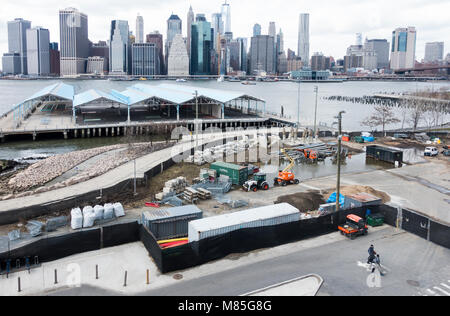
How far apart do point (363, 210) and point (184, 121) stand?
1497 inches

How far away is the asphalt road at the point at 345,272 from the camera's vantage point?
12.5 m

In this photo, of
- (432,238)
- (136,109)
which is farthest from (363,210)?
(136,109)

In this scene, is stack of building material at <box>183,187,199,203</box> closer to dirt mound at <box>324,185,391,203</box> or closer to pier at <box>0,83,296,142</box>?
dirt mound at <box>324,185,391,203</box>

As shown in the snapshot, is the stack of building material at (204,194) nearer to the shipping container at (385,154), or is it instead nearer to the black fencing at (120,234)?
the black fencing at (120,234)

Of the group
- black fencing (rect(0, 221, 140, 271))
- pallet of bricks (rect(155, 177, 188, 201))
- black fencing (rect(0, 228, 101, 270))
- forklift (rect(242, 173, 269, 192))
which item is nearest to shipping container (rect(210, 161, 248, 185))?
forklift (rect(242, 173, 269, 192))

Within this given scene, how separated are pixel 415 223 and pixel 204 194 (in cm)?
960

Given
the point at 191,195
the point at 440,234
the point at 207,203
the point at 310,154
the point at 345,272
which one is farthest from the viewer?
the point at 310,154

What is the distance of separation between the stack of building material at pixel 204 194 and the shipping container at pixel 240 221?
4767 millimetres

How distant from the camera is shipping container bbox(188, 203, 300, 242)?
14.9 meters

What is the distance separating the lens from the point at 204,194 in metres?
21.3

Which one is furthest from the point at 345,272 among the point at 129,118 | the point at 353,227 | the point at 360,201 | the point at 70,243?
the point at 129,118

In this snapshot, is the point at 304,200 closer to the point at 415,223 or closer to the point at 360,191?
the point at 360,191
